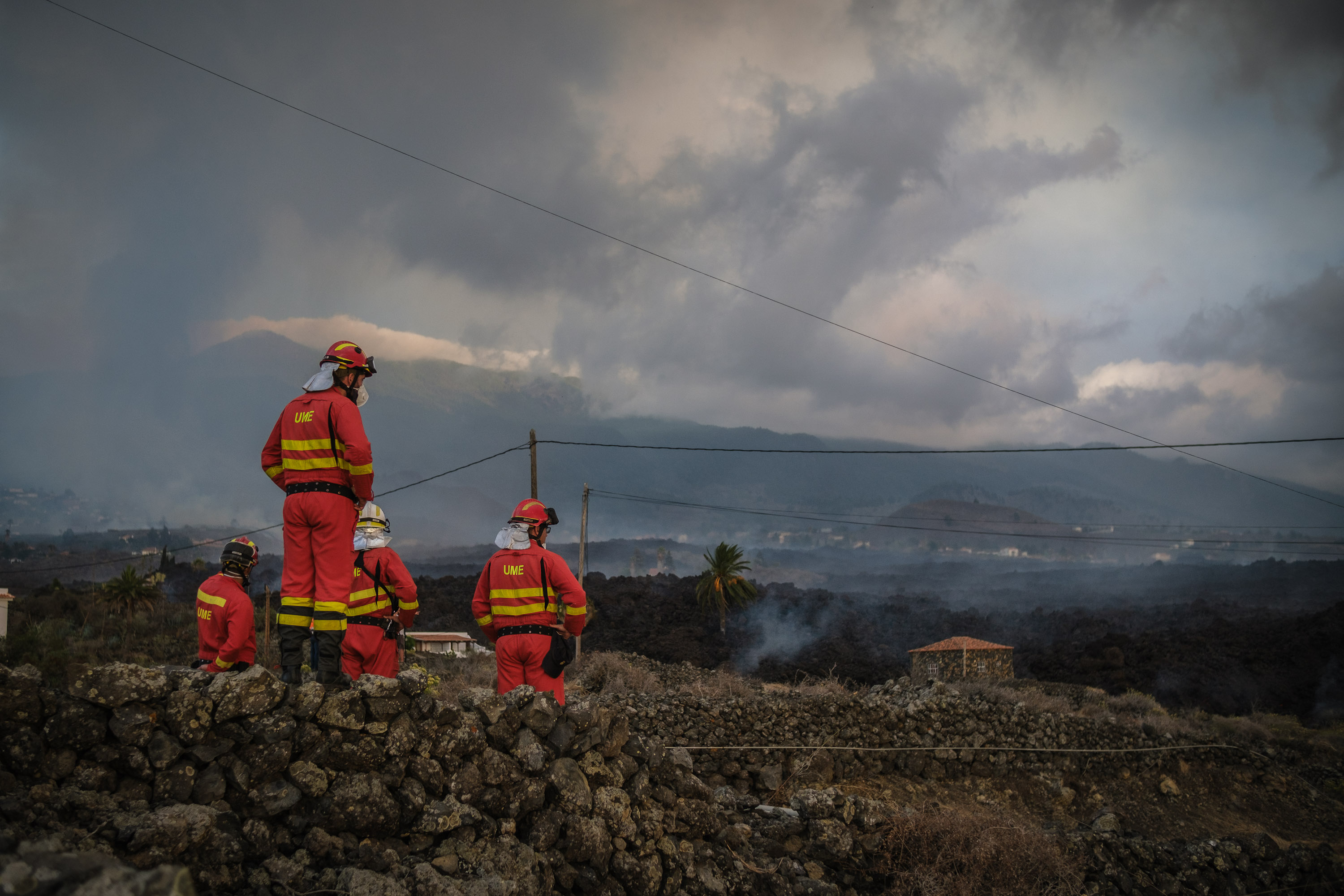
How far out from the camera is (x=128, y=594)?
2952 centimetres

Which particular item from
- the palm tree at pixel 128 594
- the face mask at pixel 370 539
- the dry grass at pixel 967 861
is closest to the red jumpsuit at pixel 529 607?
the face mask at pixel 370 539

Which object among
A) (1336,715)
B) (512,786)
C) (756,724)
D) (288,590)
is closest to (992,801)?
(756,724)

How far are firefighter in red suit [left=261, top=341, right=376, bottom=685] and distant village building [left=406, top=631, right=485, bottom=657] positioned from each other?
20484 mm

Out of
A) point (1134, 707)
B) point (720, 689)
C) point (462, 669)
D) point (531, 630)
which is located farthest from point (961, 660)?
point (531, 630)

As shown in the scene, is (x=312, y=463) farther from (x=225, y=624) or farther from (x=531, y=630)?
(x=531, y=630)

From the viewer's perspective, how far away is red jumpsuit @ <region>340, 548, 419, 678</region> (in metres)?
6.30

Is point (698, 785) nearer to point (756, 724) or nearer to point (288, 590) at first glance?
point (288, 590)

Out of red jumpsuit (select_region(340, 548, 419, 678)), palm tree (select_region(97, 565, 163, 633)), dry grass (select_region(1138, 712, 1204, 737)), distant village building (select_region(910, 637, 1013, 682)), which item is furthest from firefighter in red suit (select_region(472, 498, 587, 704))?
palm tree (select_region(97, 565, 163, 633))

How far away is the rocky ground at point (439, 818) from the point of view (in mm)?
3348

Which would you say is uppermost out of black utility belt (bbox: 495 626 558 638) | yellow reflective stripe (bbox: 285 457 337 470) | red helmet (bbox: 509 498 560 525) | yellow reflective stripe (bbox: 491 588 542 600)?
yellow reflective stripe (bbox: 285 457 337 470)

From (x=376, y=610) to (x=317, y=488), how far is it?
1.81 m

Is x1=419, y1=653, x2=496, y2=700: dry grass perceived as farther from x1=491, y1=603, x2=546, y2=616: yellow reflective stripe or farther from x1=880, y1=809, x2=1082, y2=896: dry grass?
x1=880, y1=809, x2=1082, y2=896: dry grass

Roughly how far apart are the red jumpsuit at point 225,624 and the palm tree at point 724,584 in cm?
3375

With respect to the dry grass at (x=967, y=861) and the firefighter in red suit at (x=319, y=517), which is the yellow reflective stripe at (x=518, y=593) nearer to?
the firefighter in red suit at (x=319, y=517)
